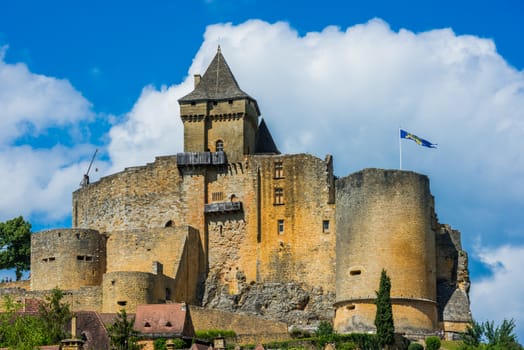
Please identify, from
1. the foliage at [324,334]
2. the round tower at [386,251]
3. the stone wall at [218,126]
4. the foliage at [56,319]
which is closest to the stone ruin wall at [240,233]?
the stone wall at [218,126]

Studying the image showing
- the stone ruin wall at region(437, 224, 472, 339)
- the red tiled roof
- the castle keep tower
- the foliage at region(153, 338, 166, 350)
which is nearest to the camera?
the foliage at region(153, 338, 166, 350)

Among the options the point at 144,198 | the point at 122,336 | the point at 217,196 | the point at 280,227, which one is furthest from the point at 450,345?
the point at 144,198

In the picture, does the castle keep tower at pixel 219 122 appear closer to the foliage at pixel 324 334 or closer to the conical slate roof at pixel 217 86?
the conical slate roof at pixel 217 86

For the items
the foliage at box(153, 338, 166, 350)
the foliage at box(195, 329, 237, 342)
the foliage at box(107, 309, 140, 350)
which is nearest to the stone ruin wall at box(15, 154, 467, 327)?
the foliage at box(195, 329, 237, 342)

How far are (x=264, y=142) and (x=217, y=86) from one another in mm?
5050

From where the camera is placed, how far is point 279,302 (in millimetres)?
76250

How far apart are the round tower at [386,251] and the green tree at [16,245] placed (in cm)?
2367

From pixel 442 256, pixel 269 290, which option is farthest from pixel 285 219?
pixel 442 256

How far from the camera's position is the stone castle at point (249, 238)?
72.0 m

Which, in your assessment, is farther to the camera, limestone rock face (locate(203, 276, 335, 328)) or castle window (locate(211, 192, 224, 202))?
castle window (locate(211, 192, 224, 202))

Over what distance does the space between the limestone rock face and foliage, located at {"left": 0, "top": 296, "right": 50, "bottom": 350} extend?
13.4m

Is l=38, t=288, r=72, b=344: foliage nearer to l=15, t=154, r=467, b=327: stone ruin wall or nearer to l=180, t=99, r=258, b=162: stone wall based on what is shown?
l=15, t=154, r=467, b=327: stone ruin wall

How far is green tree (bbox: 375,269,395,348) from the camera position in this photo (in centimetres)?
6731

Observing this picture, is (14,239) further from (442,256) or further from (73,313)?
(442,256)
